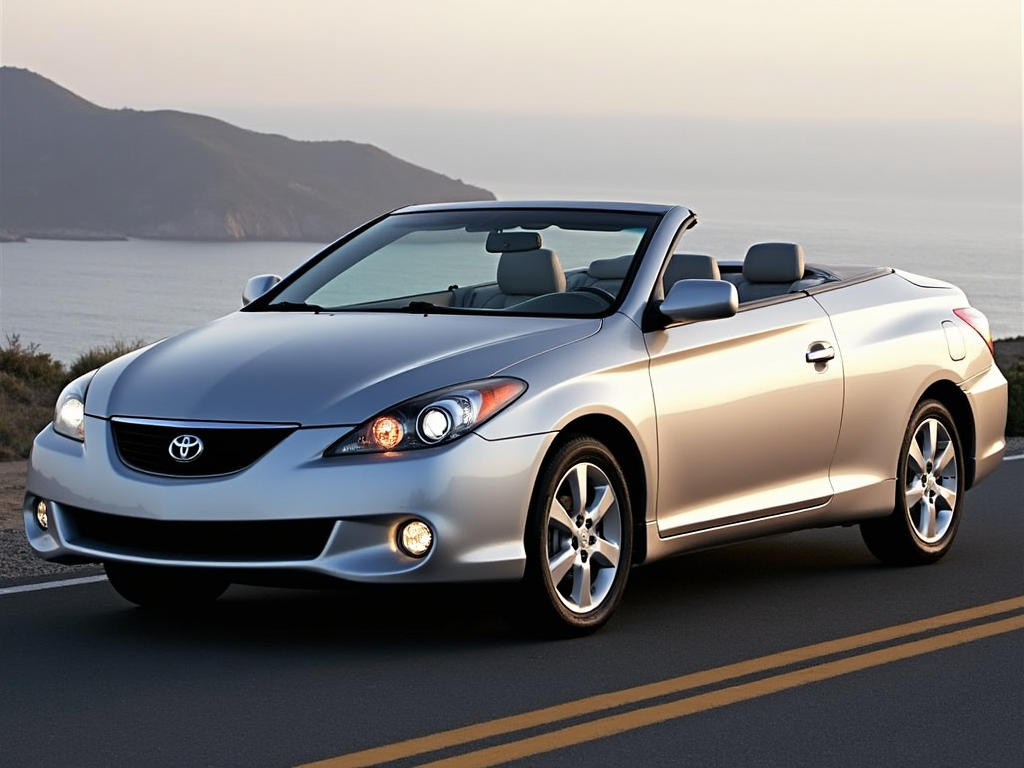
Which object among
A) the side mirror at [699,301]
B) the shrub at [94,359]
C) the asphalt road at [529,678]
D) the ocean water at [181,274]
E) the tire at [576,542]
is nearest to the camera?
the asphalt road at [529,678]

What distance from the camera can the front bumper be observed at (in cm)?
656

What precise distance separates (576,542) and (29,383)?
22.6 meters

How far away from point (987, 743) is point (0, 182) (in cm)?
16426

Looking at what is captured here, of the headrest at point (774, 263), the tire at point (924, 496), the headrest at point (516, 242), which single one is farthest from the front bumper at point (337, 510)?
the tire at point (924, 496)

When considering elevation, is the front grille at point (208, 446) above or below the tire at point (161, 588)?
above

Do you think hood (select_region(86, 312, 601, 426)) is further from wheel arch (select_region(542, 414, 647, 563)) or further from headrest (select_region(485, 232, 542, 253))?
headrest (select_region(485, 232, 542, 253))

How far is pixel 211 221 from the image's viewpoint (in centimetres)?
16362

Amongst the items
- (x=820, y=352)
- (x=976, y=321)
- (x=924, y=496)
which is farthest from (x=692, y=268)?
(x=976, y=321)

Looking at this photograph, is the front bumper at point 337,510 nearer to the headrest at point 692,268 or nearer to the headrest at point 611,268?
the headrest at point 611,268

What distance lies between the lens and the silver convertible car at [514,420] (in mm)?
6641

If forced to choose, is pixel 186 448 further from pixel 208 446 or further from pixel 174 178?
pixel 174 178

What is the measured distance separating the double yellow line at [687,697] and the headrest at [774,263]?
6.44 ft

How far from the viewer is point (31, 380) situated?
1124 inches

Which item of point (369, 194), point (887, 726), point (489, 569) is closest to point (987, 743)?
point (887, 726)
